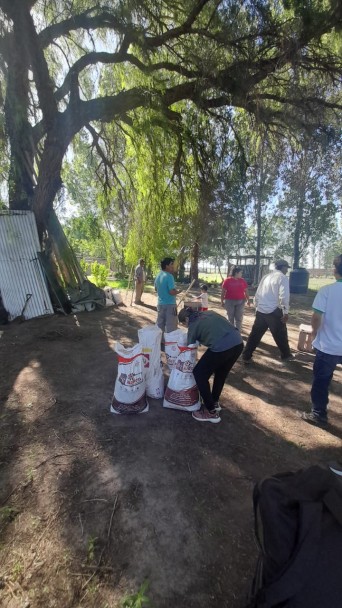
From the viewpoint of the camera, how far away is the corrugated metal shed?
7.53 meters

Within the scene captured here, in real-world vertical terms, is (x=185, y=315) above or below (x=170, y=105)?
below

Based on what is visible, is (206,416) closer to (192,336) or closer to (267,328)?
(192,336)

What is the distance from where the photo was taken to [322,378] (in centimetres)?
341

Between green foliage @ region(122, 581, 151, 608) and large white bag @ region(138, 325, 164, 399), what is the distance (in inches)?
81.8

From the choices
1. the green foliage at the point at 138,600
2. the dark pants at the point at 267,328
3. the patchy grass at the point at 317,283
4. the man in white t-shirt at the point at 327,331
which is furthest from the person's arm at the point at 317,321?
the patchy grass at the point at 317,283

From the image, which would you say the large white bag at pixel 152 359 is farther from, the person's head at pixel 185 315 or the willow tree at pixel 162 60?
the willow tree at pixel 162 60

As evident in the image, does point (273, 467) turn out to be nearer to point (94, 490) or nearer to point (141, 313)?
point (94, 490)

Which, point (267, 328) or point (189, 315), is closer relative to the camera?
point (189, 315)

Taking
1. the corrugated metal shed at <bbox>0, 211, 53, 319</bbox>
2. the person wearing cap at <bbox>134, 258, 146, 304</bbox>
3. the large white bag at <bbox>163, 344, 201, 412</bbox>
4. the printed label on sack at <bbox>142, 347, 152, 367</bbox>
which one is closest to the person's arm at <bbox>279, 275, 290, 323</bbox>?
the large white bag at <bbox>163, 344, 201, 412</bbox>

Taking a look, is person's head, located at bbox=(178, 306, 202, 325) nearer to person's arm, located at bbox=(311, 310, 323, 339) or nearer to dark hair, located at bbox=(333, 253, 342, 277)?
person's arm, located at bbox=(311, 310, 323, 339)

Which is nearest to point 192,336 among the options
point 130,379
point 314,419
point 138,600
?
point 130,379

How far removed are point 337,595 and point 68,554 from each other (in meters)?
1.60

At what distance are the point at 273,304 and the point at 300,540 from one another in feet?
14.0

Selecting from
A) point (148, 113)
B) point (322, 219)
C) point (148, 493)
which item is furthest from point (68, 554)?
point (322, 219)
